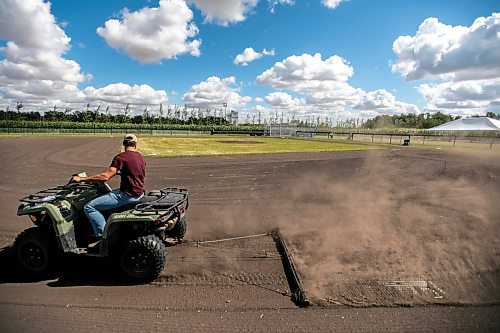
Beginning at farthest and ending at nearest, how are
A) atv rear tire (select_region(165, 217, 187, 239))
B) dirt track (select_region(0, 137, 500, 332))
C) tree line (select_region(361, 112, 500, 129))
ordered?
1. tree line (select_region(361, 112, 500, 129))
2. atv rear tire (select_region(165, 217, 187, 239))
3. dirt track (select_region(0, 137, 500, 332))

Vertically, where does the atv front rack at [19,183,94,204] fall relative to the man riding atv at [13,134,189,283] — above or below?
above

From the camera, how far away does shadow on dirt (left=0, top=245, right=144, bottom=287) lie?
15.5 feet

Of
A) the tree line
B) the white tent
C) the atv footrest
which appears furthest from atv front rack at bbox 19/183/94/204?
the tree line

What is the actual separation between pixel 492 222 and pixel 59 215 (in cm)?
887

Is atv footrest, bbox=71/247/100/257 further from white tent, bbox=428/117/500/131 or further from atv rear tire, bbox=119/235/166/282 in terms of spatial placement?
white tent, bbox=428/117/500/131

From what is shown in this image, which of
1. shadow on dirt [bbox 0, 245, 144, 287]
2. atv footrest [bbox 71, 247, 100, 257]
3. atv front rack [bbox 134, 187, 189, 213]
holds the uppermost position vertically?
atv front rack [bbox 134, 187, 189, 213]

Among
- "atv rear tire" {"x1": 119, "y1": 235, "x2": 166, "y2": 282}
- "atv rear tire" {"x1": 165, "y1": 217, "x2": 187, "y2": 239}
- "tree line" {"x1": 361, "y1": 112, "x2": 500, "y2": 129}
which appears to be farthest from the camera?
"tree line" {"x1": 361, "y1": 112, "x2": 500, "y2": 129}

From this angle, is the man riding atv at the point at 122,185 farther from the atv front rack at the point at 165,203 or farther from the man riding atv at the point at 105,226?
the atv front rack at the point at 165,203

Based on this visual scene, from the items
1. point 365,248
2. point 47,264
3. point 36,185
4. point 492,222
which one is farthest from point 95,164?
point 492,222

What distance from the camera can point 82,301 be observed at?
4.22 m

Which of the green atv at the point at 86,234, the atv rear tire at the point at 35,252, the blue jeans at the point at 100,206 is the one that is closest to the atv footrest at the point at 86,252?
the green atv at the point at 86,234

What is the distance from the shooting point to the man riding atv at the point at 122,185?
15.6 ft

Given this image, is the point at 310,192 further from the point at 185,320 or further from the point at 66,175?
the point at 66,175

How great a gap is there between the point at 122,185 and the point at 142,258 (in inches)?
45.7
